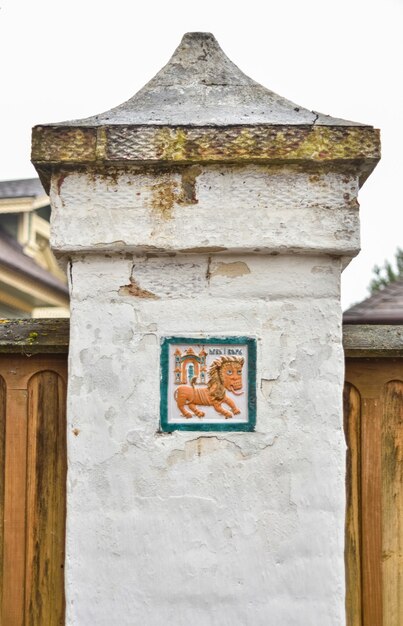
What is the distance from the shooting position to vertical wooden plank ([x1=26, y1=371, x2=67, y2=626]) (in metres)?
2.47

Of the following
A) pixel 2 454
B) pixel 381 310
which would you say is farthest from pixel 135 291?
pixel 381 310

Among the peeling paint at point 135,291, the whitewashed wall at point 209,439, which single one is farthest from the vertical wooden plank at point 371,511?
the peeling paint at point 135,291

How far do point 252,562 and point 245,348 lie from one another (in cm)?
60

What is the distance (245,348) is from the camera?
2.25 metres

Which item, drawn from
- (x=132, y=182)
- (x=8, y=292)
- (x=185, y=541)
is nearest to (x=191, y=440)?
(x=185, y=541)

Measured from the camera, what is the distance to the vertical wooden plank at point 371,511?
2455 millimetres

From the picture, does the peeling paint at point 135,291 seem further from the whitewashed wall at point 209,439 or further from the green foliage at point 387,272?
the green foliage at point 387,272

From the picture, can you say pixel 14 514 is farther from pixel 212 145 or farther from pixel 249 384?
pixel 212 145

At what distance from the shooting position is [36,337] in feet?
8.25

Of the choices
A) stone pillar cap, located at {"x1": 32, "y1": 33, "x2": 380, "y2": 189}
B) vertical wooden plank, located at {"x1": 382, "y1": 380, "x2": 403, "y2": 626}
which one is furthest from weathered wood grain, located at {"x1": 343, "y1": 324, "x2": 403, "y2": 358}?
stone pillar cap, located at {"x1": 32, "y1": 33, "x2": 380, "y2": 189}

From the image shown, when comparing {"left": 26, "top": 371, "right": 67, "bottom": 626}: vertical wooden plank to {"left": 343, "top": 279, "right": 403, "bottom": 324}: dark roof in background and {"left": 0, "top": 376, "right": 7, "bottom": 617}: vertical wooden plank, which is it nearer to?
{"left": 0, "top": 376, "right": 7, "bottom": 617}: vertical wooden plank

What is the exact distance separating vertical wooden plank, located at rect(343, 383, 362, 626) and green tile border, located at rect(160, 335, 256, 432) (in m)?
0.43

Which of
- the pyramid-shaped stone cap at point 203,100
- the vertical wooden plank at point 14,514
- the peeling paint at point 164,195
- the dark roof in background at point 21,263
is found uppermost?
the dark roof in background at point 21,263

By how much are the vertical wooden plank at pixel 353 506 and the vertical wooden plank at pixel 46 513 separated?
896mm
